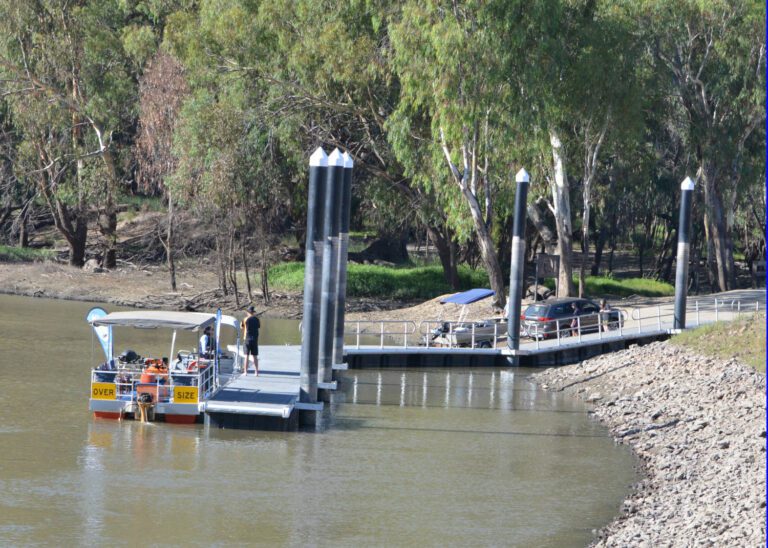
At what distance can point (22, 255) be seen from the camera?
6278 centimetres

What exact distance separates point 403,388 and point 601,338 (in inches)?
368

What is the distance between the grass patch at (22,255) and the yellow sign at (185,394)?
128 ft

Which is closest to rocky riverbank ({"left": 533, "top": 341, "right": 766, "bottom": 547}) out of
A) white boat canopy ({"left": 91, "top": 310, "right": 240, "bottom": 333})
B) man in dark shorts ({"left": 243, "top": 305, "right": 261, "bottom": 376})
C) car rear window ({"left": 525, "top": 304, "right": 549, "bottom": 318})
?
car rear window ({"left": 525, "top": 304, "right": 549, "bottom": 318})

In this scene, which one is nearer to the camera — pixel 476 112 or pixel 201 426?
pixel 201 426

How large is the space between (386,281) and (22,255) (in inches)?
795

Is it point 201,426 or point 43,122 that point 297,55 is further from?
point 201,426

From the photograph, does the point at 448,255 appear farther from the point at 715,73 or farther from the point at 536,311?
the point at 536,311

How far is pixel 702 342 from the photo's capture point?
112 feet

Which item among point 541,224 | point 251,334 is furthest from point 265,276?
point 251,334

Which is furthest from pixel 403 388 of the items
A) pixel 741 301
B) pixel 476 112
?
pixel 741 301

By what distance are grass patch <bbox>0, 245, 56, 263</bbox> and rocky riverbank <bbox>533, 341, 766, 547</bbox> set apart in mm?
35625

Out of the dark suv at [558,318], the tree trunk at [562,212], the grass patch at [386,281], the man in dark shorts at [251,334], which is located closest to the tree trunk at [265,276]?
the grass patch at [386,281]

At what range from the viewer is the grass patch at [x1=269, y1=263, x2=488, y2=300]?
185 feet

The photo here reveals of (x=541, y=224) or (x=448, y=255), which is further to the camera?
(x=448, y=255)
